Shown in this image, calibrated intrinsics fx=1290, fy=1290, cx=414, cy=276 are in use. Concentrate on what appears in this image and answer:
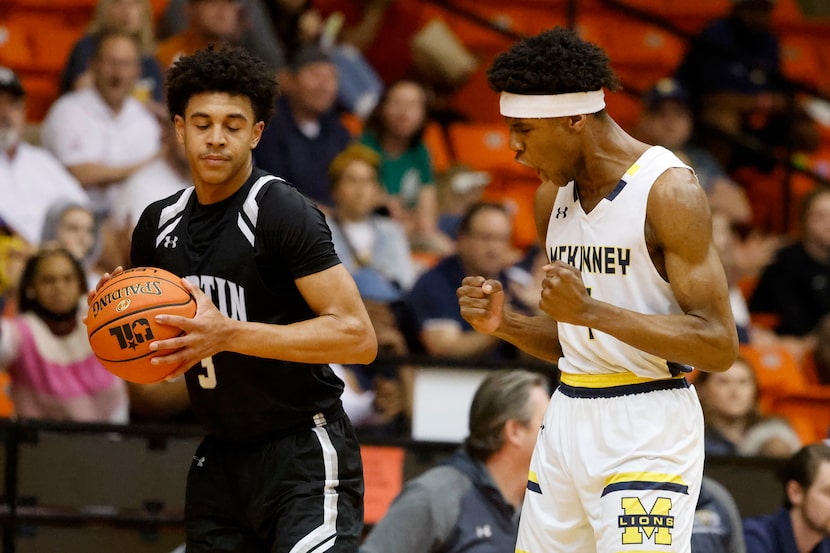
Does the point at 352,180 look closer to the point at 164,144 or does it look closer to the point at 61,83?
the point at 164,144

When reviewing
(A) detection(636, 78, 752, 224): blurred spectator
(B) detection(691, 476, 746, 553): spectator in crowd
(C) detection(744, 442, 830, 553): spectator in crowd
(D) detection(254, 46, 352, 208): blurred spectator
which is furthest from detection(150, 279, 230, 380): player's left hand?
(A) detection(636, 78, 752, 224): blurred spectator

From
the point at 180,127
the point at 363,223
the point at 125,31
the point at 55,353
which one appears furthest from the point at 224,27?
the point at 180,127

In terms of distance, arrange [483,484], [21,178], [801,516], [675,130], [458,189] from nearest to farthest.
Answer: [483,484]
[801,516]
[21,178]
[458,189]
[675,130]

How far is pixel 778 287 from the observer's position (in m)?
9.30

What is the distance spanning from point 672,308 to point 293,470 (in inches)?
48.9

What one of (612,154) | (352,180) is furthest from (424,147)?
(612,154)

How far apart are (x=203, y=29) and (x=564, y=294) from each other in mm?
5529

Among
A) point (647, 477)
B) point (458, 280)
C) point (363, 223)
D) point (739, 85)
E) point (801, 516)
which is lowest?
point (801, 516)

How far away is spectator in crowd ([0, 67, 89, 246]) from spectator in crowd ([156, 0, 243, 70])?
1.21 m

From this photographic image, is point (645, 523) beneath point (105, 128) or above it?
beneath

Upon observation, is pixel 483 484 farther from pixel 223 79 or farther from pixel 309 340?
pixel 223 79

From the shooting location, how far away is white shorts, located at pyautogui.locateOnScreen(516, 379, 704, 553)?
3.76 meters

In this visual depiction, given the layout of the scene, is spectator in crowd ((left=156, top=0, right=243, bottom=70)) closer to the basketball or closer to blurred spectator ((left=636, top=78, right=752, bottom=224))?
blurred spectator ((left=636, top=78, right=752, bottom=224))

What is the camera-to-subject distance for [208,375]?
3.94m
